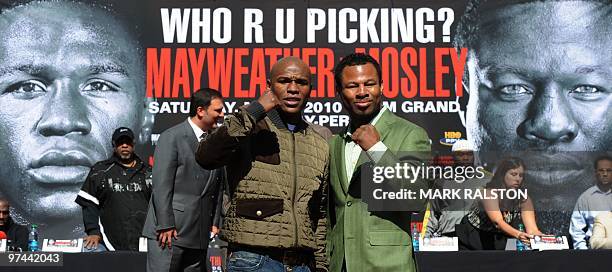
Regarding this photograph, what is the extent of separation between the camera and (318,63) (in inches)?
295

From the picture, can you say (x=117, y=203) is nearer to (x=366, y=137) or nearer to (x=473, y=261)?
(x=473, y=261)

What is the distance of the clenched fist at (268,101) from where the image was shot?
312cm

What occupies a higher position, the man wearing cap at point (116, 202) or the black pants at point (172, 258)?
the man wearing cap at point (116, 202)

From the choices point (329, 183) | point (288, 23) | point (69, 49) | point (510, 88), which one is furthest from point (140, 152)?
point (329, 183)

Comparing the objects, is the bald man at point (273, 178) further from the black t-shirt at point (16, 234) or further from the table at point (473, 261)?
the black t-shirt at point (16, 234)

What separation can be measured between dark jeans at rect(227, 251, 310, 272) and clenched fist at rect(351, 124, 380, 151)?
48 cm

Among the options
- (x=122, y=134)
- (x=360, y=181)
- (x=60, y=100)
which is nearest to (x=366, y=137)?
(x=360, y=181)

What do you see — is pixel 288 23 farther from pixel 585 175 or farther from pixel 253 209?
pixel 253 209

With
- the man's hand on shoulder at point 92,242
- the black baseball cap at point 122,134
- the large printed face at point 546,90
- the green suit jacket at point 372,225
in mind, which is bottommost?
the green suit jacket at point 372,225

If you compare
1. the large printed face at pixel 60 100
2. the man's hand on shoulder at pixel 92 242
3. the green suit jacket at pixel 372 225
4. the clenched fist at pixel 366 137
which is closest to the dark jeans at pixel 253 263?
the green suit jacket at pixel 372 225

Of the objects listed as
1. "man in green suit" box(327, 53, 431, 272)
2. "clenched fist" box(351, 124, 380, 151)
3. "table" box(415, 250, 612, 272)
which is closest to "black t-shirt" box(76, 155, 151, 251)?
"table" box(415, 250, 612, 272)

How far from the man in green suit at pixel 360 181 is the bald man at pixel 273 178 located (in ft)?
0.29

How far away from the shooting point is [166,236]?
16.5 feet

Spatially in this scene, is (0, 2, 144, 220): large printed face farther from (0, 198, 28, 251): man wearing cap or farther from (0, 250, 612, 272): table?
(0, 250, 612, 272): table
